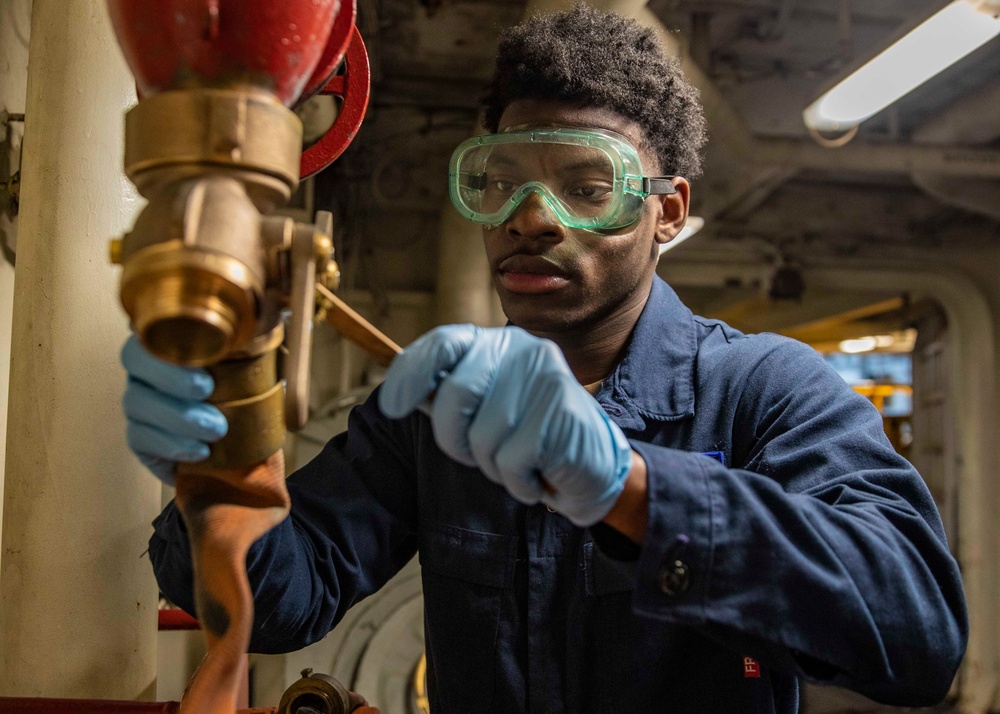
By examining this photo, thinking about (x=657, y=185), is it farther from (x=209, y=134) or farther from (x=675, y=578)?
(x=209, y=134)

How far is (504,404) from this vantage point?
82cm

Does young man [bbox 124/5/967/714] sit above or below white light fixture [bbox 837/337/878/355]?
below

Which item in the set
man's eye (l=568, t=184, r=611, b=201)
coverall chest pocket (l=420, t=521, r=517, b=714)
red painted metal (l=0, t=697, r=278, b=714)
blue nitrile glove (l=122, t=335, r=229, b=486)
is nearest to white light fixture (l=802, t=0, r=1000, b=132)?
man's eye (l=568, t=184, r=611, b=201)

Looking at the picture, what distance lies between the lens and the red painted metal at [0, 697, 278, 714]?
1191 mm

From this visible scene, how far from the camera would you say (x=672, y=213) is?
5.15ft

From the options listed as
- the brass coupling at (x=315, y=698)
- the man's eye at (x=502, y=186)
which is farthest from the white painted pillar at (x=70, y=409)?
the man's eye at (x=502, y=186)

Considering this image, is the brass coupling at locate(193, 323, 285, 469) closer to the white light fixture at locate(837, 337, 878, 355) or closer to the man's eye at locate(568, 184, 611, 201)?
the man's eye at locate(568, 184, 611, 201)

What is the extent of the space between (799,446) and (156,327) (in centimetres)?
81

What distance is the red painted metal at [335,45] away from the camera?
0.95 m

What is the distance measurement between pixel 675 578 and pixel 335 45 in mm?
678

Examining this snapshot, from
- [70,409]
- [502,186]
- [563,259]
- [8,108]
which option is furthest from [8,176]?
[563,259]

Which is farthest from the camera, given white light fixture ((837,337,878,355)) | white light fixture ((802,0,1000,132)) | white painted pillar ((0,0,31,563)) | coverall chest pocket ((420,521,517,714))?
white light fixture ((837,337,878,355))

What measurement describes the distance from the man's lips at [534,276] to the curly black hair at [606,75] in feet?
0.93

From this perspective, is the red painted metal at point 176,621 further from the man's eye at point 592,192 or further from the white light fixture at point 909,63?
the white light fixture at point 909,63
